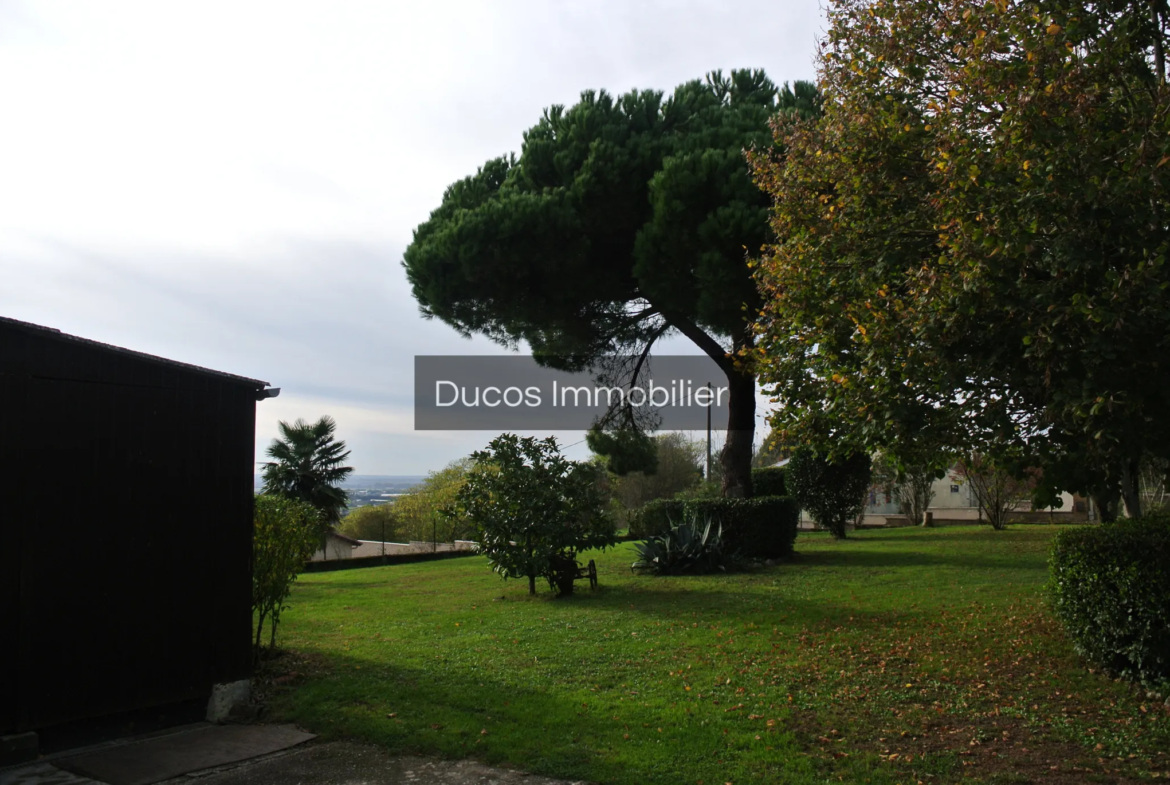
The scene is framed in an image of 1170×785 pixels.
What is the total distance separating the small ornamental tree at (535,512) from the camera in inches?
477

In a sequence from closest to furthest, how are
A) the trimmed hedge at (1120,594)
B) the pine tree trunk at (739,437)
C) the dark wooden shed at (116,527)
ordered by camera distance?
the dark wooden shed at (116,527) < the trimmed hedge at (1120,594) < the pine tree trunk at (739,437)

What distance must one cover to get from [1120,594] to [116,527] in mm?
7332

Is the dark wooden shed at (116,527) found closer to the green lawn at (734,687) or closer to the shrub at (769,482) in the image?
the green lawn at (734,687)

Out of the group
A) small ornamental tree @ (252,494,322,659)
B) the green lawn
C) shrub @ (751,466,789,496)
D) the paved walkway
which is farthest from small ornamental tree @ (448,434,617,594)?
shrub @ (751,466,789,496)

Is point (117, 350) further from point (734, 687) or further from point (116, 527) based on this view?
point (734, 687)

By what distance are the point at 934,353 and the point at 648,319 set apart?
12.0 metres

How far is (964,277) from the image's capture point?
5586mm

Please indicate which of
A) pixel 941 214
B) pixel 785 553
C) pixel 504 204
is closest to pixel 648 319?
pixel 504 204

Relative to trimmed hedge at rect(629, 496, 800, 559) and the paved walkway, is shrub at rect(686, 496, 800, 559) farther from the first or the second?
the paved walkway

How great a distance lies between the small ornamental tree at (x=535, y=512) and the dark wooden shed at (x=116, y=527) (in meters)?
5.64

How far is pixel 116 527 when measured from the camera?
589cm

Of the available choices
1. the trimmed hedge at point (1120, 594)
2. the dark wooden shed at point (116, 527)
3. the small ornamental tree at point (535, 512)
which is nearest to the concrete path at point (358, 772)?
the dark wooden shed at point (116, 527)

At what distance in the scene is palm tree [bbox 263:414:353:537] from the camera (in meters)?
25.0

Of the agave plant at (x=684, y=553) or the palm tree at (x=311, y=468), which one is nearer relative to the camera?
the agave plant at (x=684, y=553)
